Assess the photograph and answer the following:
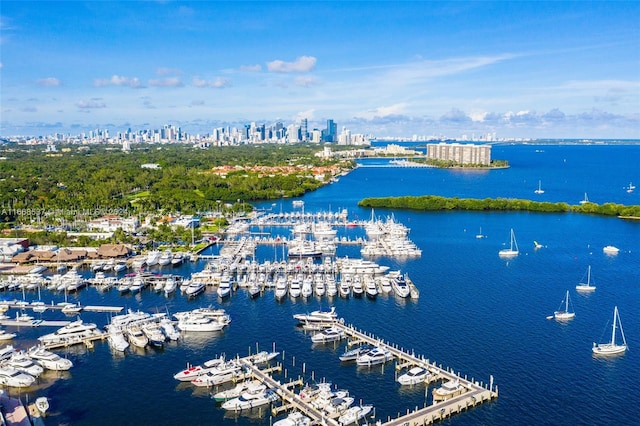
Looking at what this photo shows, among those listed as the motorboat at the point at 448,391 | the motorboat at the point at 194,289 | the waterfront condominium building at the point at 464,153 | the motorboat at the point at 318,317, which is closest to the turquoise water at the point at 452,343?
the motorboat at the point at 448,391

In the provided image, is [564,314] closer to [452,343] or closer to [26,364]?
[452,343]

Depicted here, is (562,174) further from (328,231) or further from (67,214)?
(67,214)

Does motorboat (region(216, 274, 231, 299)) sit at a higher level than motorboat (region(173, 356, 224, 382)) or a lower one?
higher

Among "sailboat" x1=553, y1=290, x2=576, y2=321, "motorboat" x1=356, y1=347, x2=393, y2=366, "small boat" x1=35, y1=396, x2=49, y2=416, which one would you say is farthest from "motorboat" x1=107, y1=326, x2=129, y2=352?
"sailboat" x1=553, y1=290, x2=576, y2=321

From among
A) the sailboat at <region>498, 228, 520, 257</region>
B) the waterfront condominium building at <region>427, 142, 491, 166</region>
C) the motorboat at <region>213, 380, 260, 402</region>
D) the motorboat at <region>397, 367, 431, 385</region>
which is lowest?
the motorboat at <region>213, 380, 260, 402</region>

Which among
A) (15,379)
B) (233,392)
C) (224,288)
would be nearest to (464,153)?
(224,288)

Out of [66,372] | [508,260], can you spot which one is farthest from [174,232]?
[508,260]

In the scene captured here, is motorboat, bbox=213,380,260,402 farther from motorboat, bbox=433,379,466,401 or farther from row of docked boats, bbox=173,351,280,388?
motorboat, bbox=433,379,466,401
